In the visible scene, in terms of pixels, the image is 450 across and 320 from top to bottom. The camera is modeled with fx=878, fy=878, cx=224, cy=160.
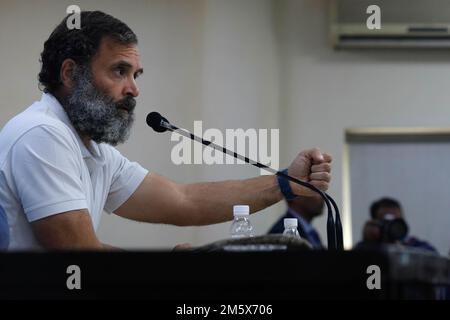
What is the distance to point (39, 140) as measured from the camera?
173 centimetres

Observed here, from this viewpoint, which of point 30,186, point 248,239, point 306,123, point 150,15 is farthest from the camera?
point 306,123

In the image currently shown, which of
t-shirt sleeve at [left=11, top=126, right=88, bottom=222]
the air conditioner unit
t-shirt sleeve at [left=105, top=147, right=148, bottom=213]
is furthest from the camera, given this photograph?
the air conditioner unit

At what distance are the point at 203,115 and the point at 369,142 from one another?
0.91 metres

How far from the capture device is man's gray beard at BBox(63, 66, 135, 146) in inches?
75.5

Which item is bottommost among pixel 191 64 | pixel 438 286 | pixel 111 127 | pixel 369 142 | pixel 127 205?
pixel 438 286

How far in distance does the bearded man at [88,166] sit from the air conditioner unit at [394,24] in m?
2.19

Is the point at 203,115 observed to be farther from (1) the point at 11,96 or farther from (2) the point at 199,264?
(2) the point at 199,264

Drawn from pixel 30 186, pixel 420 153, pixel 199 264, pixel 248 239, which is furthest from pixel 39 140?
pixel 420 153

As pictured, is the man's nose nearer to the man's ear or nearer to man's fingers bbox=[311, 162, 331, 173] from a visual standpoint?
the man's ear

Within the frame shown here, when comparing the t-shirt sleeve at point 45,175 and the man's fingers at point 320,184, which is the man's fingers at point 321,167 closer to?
the man's fingers at point 320,184

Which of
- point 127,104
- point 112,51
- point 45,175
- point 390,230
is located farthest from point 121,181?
point 390,230

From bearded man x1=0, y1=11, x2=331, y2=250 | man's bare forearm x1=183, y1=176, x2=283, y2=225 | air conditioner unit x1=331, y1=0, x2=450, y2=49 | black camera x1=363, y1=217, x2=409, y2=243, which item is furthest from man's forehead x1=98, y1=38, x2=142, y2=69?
air conditioner unit x1=331, y1=0, x2=450, y2=49

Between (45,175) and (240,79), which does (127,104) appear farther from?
(240,79)

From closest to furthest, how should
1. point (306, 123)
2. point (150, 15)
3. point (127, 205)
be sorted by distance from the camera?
point (127, 205) → point (150, 15) → point (306, 123)
